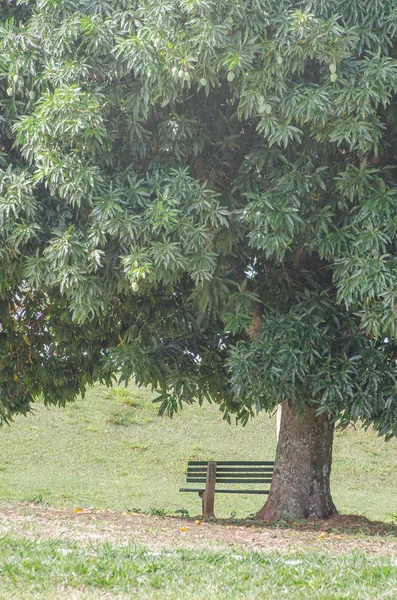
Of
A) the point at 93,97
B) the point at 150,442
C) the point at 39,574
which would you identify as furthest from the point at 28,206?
the point at 150,442

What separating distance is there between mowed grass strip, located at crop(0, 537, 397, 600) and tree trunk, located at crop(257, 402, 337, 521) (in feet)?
12.6

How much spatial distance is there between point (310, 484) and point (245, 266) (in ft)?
11.1

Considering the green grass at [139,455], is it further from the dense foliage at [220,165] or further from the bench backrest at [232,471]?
the dense foliage at [220,165]

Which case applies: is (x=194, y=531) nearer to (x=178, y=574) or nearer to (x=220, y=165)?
(x=178, y=574)

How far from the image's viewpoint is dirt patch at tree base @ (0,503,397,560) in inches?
292

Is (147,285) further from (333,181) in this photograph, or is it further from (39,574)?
(39,574)

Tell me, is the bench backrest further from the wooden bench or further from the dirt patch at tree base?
the dirt patch at tree base

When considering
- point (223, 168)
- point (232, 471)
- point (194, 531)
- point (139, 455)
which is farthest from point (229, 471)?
point (139, 455)

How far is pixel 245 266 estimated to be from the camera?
8.87m

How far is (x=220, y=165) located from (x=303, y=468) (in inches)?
176

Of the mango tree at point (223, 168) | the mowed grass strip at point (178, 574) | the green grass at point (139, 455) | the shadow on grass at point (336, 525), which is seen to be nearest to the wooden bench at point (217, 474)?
the shadow on grass at point (336, 525)

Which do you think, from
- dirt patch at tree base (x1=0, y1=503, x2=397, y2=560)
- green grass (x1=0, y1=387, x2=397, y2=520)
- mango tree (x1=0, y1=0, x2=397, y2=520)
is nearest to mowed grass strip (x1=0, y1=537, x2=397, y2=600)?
dirt patch at tree base (x1=0, y1=503, x2=397, y2=560)

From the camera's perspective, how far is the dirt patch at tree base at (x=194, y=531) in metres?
7.41

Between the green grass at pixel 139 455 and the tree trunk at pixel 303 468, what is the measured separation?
7310 millimetres
